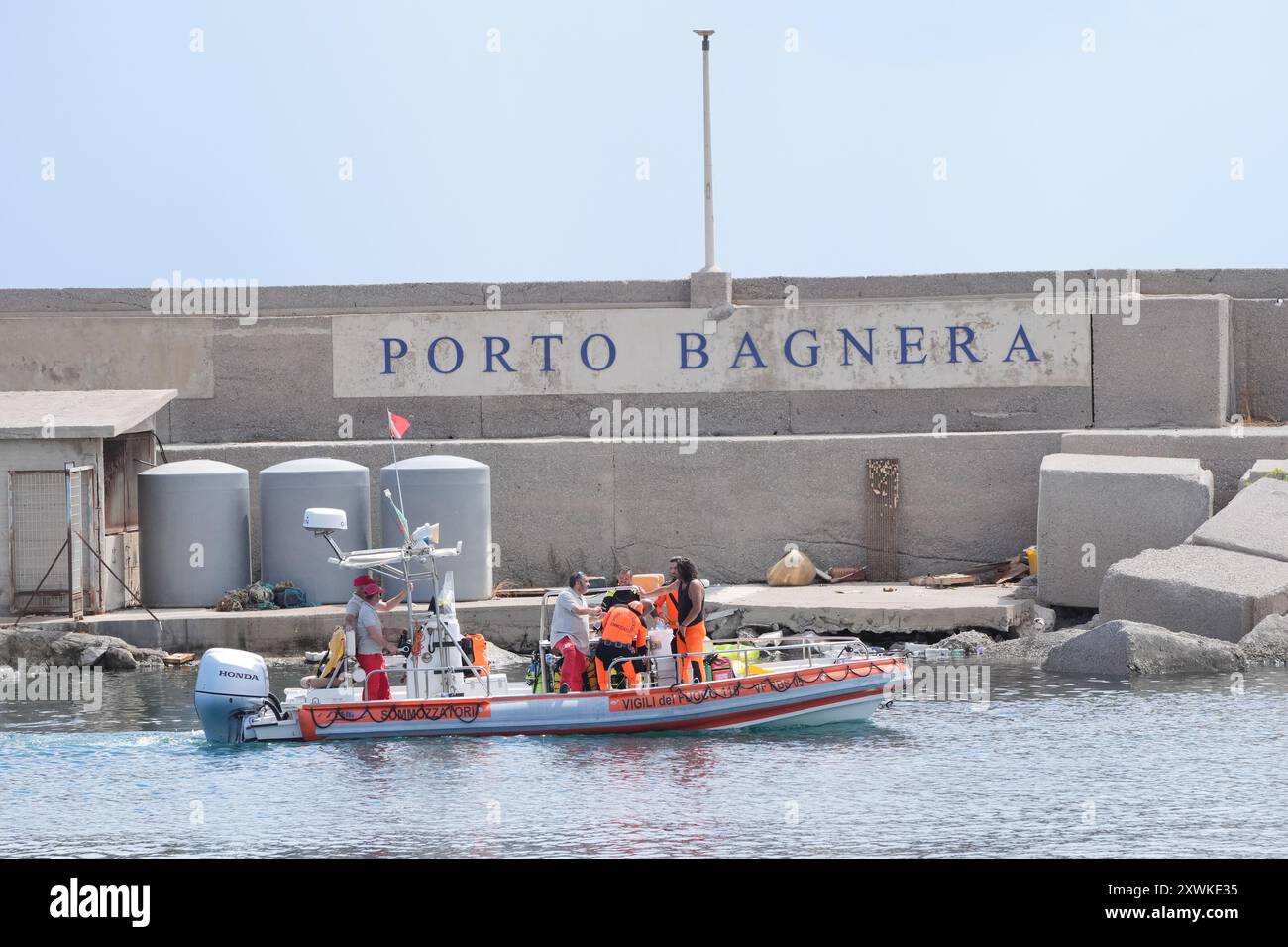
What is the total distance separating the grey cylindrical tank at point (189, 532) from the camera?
23.0 meters

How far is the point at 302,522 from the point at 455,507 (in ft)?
6.80

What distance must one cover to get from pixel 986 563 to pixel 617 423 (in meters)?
5.67

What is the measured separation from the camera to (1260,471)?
2286cm

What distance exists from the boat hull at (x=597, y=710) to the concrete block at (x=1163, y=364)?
9558mm

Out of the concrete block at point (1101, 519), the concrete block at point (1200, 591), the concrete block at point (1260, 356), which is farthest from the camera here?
the concrete block at point (1260, 356)

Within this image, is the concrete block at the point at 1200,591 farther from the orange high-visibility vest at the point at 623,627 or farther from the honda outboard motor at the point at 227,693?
the honda outboard motor at the point at 227,693

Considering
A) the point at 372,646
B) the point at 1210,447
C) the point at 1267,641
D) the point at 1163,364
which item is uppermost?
the point at 1163,364

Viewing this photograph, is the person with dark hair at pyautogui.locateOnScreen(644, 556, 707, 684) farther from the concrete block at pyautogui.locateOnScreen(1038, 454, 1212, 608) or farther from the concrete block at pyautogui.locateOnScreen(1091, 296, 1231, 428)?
the concrete block at pyautogui.locateOnScreen(1091, 296, 1231, 428)

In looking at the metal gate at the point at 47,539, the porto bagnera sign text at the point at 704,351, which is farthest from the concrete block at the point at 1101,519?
the metal gate at the point at 47,539

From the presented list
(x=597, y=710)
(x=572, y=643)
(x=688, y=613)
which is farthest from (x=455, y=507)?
(x=597, y=710)

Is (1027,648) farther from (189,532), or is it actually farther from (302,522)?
(189,532)

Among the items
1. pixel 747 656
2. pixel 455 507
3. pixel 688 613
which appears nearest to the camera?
pixel 688 613

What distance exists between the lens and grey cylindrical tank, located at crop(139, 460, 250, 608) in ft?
75.5
